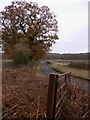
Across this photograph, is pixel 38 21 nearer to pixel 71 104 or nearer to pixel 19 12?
pixel 19 12

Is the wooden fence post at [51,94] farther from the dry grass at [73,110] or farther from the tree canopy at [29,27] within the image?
the tree canopy at [29,27]

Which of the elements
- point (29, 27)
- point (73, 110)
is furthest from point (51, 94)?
point (29, 27)

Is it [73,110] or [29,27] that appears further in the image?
[29,27]

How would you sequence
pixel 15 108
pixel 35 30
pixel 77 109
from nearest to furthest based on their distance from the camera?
pixel 15 108
pixel 77 109
pixel 35 30

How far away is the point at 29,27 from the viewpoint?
120ft

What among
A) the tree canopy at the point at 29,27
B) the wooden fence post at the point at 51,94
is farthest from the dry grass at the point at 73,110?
the tree canopy at the point at 29,27

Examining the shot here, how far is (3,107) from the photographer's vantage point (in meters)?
6.39

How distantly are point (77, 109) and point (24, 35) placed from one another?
29.5m

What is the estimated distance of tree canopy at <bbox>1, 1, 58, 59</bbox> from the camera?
35688 millimetres

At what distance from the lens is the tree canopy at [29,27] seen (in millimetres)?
35688

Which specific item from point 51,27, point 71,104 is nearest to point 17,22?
point 51,27

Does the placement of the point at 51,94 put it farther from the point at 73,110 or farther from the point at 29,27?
the point at 29,27

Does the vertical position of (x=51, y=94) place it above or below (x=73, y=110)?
above

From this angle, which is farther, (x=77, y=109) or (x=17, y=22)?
(x=17, y=22)
